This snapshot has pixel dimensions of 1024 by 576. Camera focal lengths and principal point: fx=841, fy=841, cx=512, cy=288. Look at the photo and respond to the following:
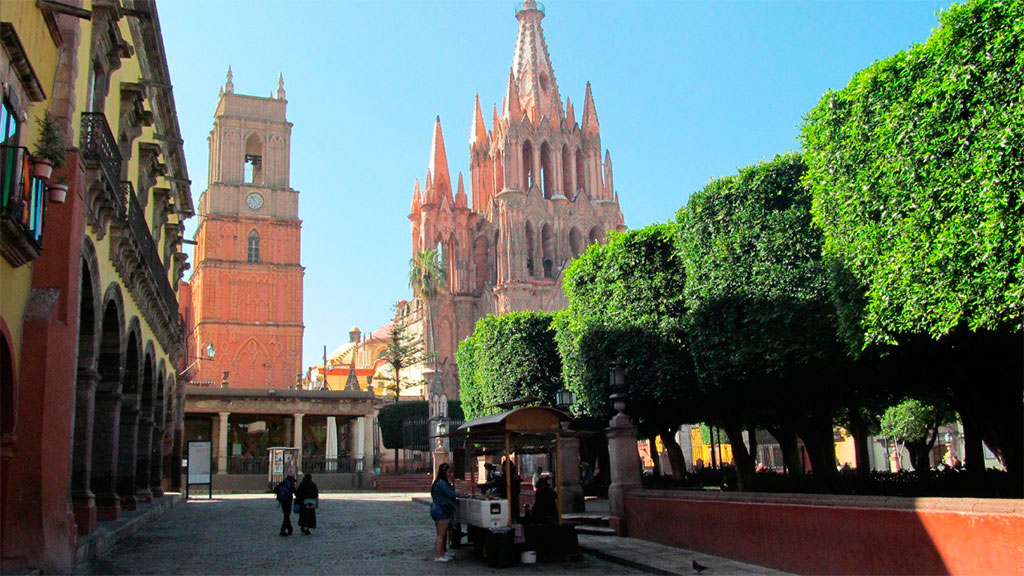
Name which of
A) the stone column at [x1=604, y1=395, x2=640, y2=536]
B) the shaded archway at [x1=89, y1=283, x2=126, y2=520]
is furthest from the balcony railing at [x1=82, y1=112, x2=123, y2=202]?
the stone column at [x1=604, y1=395, x2=640, y2=536]

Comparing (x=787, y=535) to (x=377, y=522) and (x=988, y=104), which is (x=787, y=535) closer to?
(x=988, y=104)

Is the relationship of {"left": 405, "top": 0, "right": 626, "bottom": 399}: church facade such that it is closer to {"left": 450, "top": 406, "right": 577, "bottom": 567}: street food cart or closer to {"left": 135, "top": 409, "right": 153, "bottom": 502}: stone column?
{"left": 135, "top": 409, "right": 153, "bottom": 502}: stone column

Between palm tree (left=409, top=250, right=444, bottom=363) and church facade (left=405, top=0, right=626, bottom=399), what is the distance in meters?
0.25

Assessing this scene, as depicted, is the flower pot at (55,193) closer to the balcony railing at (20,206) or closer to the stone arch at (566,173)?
the balcony railing at (20,206)

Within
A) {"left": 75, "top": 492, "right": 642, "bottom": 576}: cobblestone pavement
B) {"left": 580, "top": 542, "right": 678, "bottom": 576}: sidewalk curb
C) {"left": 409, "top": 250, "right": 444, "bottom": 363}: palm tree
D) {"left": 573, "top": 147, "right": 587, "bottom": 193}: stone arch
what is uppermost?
{"left": 573, "top": 147, "right": 587, "bottom": 193}: stone arch

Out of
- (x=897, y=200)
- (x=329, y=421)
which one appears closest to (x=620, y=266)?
(x=897, y=200)

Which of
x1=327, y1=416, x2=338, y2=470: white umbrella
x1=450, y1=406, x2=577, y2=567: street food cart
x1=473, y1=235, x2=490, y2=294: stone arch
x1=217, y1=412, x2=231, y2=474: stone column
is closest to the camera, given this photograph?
x1=450, y1=406, x2=577, y2=567: street food cart

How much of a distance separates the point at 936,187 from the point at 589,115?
68.0 m

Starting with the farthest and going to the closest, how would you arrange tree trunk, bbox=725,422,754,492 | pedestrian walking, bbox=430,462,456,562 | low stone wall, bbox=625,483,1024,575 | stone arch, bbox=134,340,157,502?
1. stone arch, bbox=134,340,157,502
2. tree trunk, bbox=725,422,754,492
3. pedestrian walking, bbox=430,462,456,562
4. low stone wall, bbox=625,483,1024,575

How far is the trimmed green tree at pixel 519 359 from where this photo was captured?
33219mm

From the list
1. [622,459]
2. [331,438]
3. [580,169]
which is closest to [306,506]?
[622,459]

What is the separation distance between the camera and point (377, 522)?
21750mm

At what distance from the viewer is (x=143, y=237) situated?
18578mm

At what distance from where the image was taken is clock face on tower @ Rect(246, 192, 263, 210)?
64.2 meters
